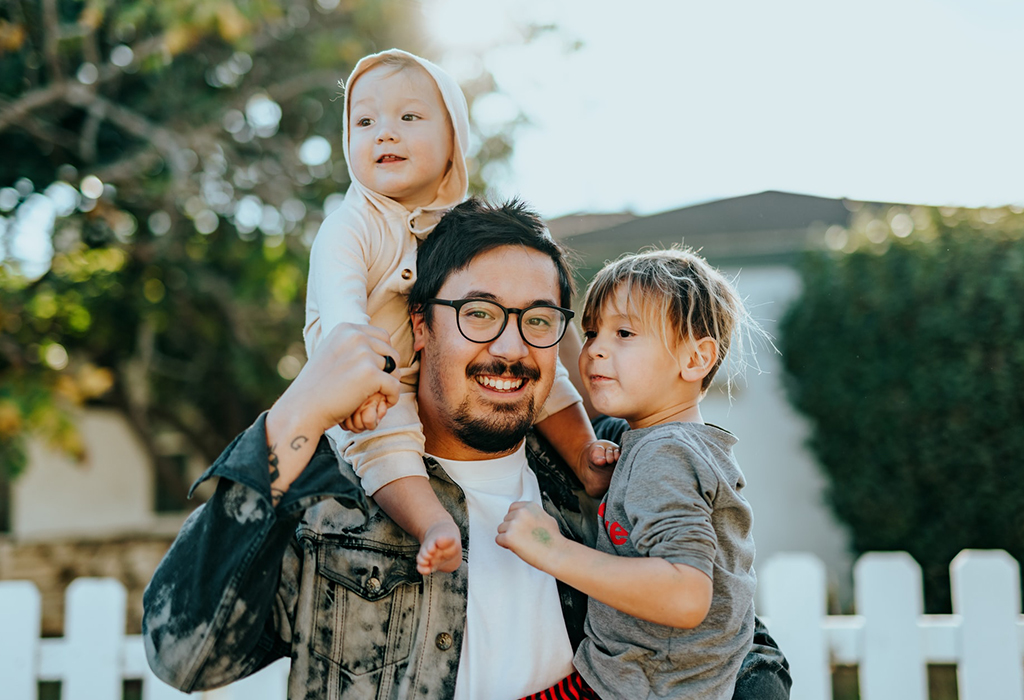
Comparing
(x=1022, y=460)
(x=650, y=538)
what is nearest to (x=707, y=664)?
(x=650, y=538)

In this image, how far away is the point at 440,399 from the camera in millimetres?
2033

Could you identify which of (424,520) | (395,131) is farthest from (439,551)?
(395,131)

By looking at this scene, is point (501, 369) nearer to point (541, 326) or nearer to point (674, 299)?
point (541, 326)

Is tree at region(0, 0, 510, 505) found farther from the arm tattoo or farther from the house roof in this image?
the arm tattoo

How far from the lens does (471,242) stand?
2033 mm

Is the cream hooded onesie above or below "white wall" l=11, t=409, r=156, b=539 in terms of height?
above

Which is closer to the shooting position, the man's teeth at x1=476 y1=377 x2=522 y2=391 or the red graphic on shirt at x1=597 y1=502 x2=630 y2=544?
the red graphic on shirt at x1=597 y1=502 x2=630 y2=544

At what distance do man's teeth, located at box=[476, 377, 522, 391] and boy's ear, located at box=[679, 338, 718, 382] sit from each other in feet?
1.26

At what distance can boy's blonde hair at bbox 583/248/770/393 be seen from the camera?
1866 mm

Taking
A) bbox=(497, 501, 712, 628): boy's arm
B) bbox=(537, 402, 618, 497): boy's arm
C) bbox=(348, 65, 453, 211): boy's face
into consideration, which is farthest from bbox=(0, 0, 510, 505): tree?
bbox=(497, 501, 712, 628): boy's arm

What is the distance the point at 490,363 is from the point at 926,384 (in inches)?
217

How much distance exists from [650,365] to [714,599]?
1.66ft

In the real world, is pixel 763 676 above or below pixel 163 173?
below

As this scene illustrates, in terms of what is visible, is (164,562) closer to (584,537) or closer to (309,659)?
(309,659)
